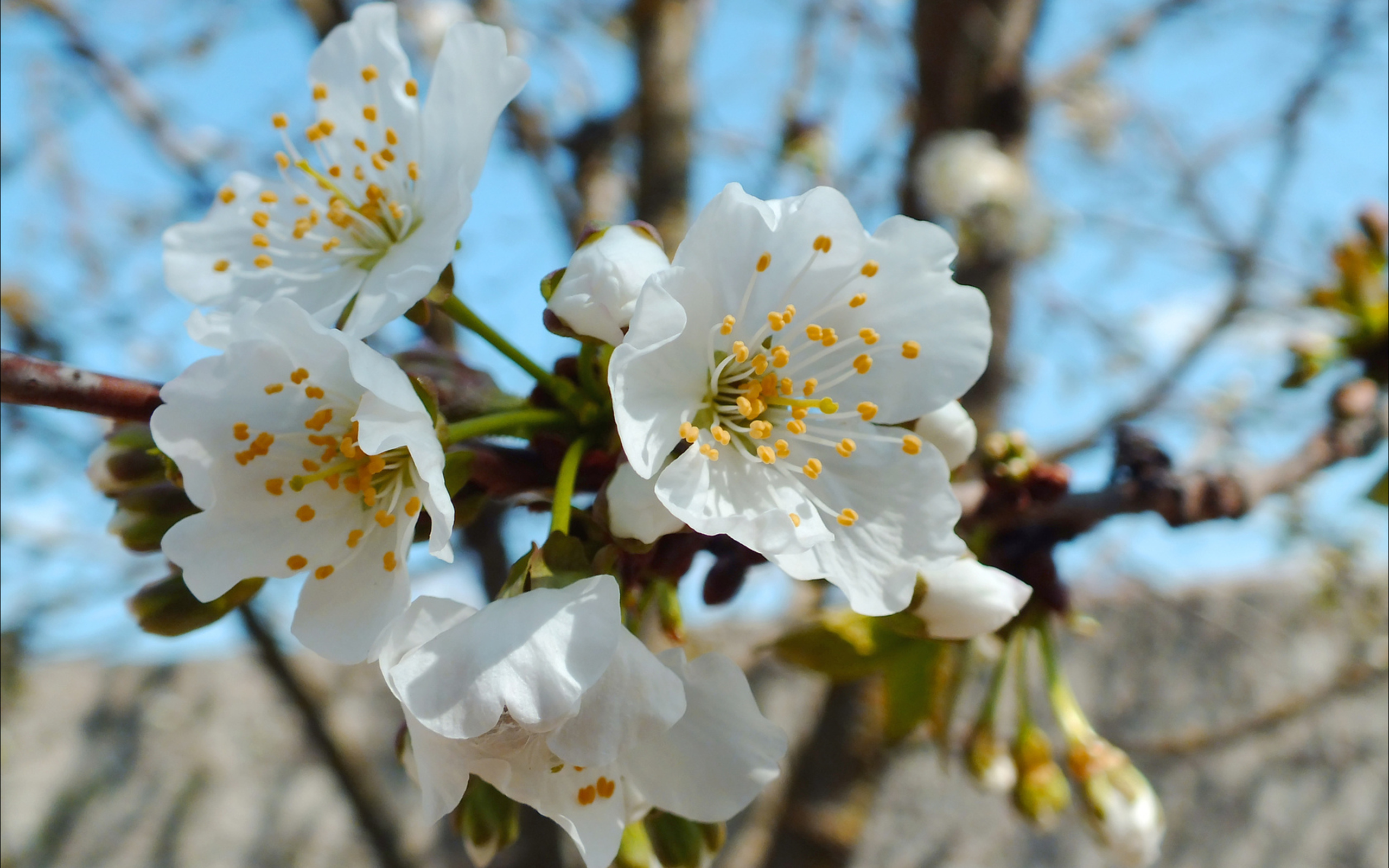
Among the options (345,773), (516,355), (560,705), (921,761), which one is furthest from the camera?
(921,761)

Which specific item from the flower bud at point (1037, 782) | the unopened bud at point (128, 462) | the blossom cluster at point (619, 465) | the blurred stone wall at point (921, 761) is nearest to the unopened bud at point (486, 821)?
the blossom cluster at point (619, 465)

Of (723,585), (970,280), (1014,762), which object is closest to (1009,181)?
(970,280)

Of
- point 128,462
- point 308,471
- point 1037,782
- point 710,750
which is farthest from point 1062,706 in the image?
point 128,462

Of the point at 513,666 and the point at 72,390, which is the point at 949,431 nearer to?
the point at 513,666

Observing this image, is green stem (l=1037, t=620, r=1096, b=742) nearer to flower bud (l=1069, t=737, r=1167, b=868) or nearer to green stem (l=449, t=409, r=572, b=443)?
flower bud (l=1069, t=737, r=1167, b=868)

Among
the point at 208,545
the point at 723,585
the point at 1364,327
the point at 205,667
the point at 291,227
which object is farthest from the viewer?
the point at 205,667

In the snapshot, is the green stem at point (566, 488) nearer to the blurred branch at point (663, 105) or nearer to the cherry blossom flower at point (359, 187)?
the cherry blossom flower at point (359, 187)

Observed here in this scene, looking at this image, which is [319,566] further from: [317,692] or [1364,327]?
[317,692]
